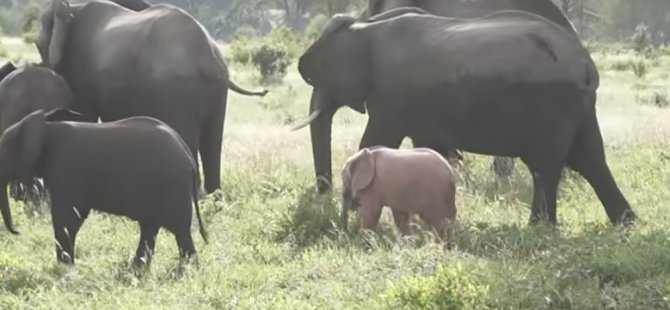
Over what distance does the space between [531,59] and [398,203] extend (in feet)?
5.02

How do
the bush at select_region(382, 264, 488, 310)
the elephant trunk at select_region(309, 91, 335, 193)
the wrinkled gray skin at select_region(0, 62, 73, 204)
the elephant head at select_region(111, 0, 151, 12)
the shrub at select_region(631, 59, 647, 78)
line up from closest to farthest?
→ the bush at select_region(382, 264, 488, 310), the wrinkled gray skin at select_region(0, 62, 73, 204), the elephant trunk at select_region(309, 91, 335, 193), the elephant head at select_region(111, 0, 151, 12), the shrub at select_region(631, 59, 647, 78)

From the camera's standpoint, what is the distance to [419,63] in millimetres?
9055

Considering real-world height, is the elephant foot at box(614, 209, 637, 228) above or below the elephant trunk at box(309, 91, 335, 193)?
above

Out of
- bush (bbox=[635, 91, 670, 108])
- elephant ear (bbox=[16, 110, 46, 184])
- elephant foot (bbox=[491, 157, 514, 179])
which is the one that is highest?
elephant ear (bbox=[16, 110, 46, 184])

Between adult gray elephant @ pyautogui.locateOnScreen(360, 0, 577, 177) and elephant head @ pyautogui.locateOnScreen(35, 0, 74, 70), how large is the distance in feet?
9.17

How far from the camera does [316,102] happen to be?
1023cm

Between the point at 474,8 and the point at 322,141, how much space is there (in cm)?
206

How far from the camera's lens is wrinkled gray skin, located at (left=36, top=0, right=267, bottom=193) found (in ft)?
32.4

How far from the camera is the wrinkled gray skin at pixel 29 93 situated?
9.62 metres

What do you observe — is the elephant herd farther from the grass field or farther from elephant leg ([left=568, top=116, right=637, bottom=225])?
the grass field

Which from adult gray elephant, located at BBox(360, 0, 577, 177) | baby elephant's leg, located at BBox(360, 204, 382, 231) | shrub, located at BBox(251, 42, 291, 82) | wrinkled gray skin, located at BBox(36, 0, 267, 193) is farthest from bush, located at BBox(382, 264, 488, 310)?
shrub, located at BBox(251, 42, 291, 82)

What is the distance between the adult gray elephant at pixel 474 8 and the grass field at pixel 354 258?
0.36 m

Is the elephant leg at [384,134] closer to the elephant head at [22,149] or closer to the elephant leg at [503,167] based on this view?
the elephant leg at [503,167]

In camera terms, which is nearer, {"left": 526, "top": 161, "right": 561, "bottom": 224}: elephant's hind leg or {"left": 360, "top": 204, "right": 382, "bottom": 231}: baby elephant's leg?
{"left": 360, "top": 204, "right": 382, "bottom": 231}: baby elephant's leg
